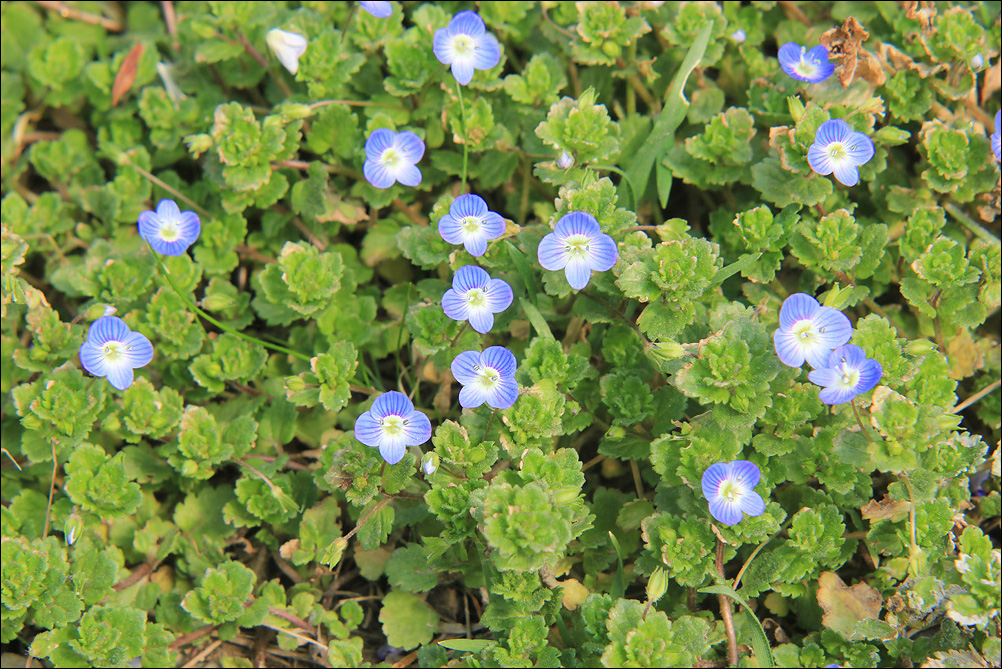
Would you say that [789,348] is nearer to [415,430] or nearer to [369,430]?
[415,430]

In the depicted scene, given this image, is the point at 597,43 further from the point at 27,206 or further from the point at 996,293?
the point at 27,206

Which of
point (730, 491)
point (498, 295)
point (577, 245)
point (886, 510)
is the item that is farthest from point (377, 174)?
point (886, 510)

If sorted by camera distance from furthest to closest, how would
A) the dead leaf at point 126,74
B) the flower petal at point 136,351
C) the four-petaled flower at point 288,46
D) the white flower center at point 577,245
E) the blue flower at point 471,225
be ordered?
1. the dead leaf at point 126,74
2. the four-petaled flower at point 288,46
3. the flower petal at point 136,351
4. the blue flower at point 471,225
5. the white flower center at point 577,245

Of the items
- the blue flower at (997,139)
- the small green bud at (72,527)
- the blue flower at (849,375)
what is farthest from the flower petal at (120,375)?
the blue flower at (997,139)

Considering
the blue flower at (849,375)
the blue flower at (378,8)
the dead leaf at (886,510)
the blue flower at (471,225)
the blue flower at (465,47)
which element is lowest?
the dead leaf at (886,510)

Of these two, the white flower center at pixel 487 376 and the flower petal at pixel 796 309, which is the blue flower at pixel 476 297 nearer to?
the white flower center at pixel 487 376

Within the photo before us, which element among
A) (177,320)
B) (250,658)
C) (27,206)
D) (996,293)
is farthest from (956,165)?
(27,206)

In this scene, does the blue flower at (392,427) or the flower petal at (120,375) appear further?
the flower petal at (120,375)

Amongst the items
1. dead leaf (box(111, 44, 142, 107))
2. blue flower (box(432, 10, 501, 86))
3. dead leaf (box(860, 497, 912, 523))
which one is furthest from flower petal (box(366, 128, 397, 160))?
dead leaf (box(860, 497, 912, 523))
